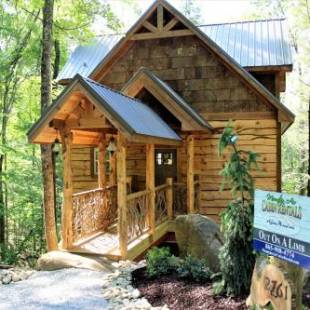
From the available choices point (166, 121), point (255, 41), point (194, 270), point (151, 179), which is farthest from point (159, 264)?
point (255, 41)

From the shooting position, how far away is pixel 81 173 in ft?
45.8

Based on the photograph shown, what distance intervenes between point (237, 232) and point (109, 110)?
329 cm

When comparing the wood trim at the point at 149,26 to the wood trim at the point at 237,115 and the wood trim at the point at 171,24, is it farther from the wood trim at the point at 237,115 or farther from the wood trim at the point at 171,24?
the wood trim at the point at 237,115

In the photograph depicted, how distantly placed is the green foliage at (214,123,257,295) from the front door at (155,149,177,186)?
7576 millimetres

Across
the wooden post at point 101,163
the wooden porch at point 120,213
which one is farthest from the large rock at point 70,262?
the wooden post at point 101,163

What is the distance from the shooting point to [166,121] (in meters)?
11.6

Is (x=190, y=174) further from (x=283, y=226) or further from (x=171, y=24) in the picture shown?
(x=283, y=226)

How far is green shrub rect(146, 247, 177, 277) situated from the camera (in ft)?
21.7

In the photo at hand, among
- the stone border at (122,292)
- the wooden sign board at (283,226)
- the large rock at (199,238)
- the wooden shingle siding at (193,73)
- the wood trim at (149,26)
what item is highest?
the wood trim at (149,26)

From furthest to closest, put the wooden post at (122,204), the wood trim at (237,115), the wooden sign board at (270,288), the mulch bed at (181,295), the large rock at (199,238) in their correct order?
the wood trim at (237,115)
the wooden post at (122,204)
the large rock at (199,238)
the mulch bed at (181,295)
the wooden sign board at (270,288)

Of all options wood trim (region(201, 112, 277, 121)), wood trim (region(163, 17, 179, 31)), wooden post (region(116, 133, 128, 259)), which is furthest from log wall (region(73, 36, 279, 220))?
wooden post (region(116, 133, 128, 259))

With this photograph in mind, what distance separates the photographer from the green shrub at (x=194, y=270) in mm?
6227

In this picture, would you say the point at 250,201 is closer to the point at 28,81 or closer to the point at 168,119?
the point at 168,119

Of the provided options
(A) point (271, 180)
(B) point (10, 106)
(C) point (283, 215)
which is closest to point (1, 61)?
(B) point (10, 106)
